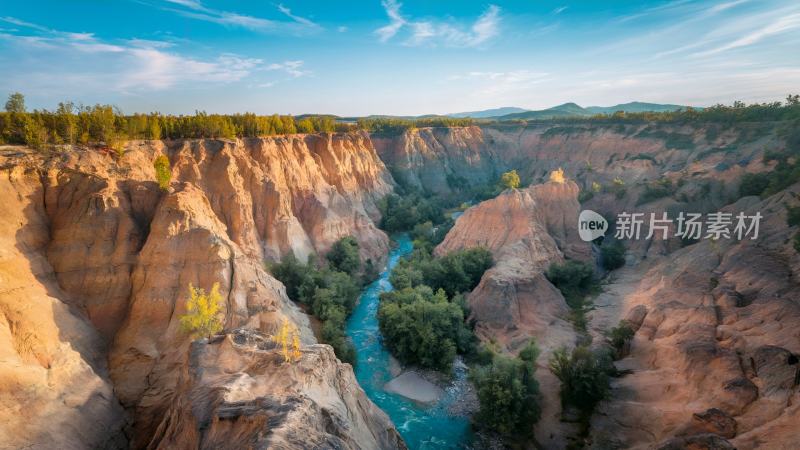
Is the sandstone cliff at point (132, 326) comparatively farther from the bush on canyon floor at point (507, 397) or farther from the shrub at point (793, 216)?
the shrub at point (793, 216)

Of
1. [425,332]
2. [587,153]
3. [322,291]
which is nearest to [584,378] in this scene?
[425,332]

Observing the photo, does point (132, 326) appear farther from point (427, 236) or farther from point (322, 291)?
point (427, 236)

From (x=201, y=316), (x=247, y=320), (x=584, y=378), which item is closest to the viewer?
(x=201, y=316)

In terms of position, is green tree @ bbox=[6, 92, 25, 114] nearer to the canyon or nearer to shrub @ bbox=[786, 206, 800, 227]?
the canyon

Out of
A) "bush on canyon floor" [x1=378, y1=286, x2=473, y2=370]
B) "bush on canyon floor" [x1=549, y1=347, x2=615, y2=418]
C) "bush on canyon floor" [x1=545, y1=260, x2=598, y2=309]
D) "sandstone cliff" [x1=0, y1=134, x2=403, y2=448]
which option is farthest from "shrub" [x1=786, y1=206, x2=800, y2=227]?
"sandstone cliff" [x1=0, y1=134, x2=403, y2=448]

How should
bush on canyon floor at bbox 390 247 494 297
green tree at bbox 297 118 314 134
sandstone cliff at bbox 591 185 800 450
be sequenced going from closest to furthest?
1. sandstone cliff at bbox 591 185 800 450
2. bush on canyon floor at bbox 390 247 494 297
3. green tree at bbox 297 118 314 134

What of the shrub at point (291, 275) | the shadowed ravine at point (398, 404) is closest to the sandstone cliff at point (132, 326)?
the shadowed ravine at point (398, 404)
